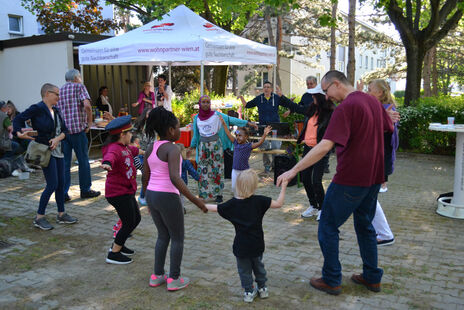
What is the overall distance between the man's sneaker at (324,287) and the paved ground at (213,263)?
6cm

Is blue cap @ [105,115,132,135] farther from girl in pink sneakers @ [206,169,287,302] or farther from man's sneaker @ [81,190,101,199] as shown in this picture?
man's sneaker @ [81,190,101,199]

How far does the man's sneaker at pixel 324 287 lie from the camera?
12.7ft

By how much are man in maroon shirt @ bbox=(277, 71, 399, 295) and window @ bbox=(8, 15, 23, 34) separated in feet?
86.0

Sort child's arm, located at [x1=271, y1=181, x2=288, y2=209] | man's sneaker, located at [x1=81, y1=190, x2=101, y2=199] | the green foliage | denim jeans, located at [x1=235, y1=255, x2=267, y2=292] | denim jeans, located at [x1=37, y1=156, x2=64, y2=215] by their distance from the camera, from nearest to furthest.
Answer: child's arm, located at [x1=271, y1=181, x2=288, y2=209] < denim jeans, located at [x1=235, y1=255, x2=267, y2=292] < denim jeans, located at [x1=37, y1=156, x2=64, y2=215] < man's sneaker, located at [x1=81, y1=190, x2=101, y2=199] < the green foliage

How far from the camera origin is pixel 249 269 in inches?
143

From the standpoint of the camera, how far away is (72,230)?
5.83m

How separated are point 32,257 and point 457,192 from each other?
5.75m

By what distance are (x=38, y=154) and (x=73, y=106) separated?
1.73 metres

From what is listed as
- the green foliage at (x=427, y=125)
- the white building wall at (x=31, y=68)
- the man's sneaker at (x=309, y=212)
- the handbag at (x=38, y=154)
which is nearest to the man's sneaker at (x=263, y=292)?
the man's sneaker at (x=309, y=212)

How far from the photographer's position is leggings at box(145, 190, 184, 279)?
3789 mm

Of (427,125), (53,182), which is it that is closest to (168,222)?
(53,182)

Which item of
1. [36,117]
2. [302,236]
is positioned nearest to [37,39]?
[36,117]

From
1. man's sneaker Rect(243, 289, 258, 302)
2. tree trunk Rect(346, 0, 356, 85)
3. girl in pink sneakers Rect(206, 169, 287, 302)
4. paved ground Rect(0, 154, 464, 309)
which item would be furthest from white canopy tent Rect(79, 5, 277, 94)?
tree trunk Rect(346, 0, 356, 85)

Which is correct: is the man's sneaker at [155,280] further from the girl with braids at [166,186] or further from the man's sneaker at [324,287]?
the man's sneaker at [324,287]
